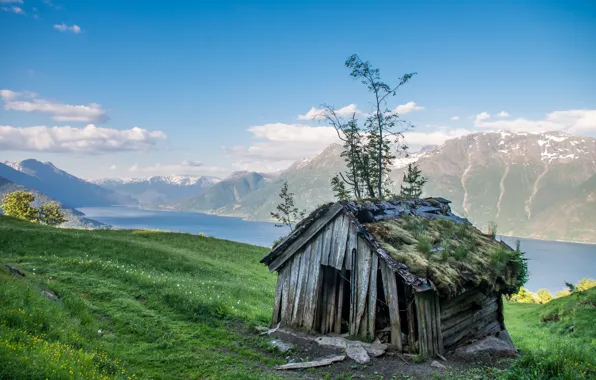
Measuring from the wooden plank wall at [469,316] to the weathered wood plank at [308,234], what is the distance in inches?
196

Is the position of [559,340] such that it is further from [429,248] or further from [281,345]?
[281,345]

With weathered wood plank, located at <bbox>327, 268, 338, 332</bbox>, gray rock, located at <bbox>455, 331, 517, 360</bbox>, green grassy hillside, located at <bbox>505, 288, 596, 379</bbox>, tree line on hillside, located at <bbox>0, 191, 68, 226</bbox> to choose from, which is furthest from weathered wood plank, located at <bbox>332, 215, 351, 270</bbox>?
tree line on hillside, located at <bbox>0, 191, 68, 226</bbox>

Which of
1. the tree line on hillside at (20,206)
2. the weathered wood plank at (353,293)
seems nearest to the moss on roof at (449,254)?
the weathered wood plank at (353,293)

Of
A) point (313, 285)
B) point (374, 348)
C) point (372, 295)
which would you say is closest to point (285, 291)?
point (313, 285)

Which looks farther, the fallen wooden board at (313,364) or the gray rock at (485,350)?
the gray rock at (485,350)

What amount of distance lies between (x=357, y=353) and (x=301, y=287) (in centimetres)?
384

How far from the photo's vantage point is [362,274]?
539 inches

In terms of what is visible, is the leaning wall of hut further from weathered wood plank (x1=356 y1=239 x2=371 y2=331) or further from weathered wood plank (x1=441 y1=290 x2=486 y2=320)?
weathered wood plank (x1=441 y1=290 x2=486 y2=320)

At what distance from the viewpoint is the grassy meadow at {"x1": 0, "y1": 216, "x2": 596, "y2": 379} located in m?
8.48

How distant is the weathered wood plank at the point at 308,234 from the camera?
575 inches

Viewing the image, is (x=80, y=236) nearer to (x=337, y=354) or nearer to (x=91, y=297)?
(x=91, y=297)

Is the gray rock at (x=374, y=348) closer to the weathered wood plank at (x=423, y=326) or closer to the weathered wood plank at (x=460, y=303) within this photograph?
the weathered wood plank at (x=423, y=326)

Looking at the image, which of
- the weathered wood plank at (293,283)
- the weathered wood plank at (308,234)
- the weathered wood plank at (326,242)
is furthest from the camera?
the weathered wood plank at (293,283)

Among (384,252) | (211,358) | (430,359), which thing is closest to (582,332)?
(430,359)
